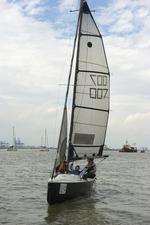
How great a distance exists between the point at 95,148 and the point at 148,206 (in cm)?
479

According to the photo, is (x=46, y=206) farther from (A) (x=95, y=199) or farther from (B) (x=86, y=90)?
(B) (x=86, y=90)

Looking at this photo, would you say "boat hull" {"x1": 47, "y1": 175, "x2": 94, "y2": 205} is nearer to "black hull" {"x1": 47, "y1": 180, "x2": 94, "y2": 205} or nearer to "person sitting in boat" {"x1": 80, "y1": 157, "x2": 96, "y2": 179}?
"black hull" {"x1": 47, "y1": 180, "x2": 94, "y2": 205}

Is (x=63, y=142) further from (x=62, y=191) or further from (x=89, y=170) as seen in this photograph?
(x=62, y=191)

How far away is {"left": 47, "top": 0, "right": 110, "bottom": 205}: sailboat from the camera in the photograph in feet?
86.7

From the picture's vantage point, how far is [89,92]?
27.2 m

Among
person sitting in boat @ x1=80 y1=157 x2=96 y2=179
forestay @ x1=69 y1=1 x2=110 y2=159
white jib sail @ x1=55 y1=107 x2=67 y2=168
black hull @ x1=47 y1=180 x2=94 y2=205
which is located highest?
forestay @ x1=69 y1=1 x2=110 y2=159

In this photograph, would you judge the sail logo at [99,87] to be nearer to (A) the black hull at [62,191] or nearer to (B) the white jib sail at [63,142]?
(B) the white jib sail at [63,142]

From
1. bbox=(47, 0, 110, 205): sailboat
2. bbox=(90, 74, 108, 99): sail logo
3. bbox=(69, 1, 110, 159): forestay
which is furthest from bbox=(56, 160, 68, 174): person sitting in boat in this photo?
bbox=(90, 74, 108, 99): sail logo

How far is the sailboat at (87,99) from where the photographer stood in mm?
26438

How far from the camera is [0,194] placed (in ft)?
94.3

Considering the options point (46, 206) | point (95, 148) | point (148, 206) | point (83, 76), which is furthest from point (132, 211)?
point (83, 76)

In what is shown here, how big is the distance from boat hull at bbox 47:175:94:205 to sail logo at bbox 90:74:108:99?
17.3 feet

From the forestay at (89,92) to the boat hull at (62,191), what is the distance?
9.04 ft

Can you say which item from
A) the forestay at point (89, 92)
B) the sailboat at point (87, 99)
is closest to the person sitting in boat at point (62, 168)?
the sailboat at point (87, 99)
